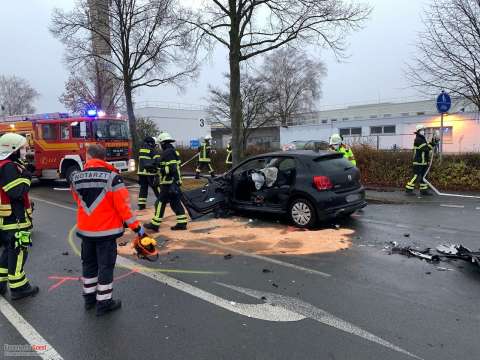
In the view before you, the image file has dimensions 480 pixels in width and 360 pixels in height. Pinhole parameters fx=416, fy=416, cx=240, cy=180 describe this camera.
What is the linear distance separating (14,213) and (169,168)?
11.2 feet

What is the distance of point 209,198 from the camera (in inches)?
340

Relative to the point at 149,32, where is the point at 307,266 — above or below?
below

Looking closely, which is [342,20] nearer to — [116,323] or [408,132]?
[116,323]

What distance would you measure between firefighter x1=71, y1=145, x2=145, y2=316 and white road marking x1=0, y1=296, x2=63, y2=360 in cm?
61

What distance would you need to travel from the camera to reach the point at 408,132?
30.1 metres

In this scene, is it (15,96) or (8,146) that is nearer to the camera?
(8,146)

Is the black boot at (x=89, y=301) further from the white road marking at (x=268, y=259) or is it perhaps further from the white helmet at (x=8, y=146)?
the white road marking at (x=268, y=259)

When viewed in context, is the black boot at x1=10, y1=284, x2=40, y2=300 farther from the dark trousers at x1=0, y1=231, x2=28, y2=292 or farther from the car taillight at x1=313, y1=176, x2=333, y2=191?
the car taillight at x1=313, y1=176, x2=333, y2=191

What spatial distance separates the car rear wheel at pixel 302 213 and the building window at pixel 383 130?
2631 cm

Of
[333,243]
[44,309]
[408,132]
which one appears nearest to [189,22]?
[333,243]

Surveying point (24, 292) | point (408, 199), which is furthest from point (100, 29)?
point (24, 292)

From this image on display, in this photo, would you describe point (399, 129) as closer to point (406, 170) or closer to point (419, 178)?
point (406, 170)

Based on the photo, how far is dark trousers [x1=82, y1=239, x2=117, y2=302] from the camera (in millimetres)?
4168

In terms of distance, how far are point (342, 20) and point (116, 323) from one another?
1214 centimetres
